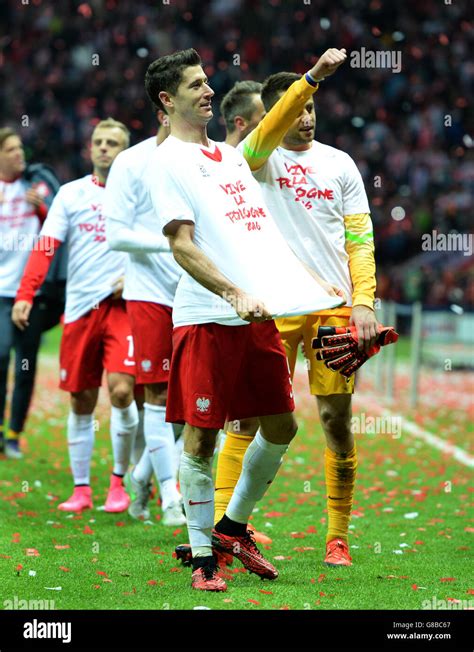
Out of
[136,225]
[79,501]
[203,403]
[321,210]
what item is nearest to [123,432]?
[79,501]

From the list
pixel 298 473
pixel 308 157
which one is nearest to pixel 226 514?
pixel 308 157

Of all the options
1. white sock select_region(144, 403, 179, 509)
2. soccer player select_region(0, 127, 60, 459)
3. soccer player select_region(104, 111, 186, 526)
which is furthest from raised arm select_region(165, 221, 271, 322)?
soccer player select_region(0, 127, 60, 459)

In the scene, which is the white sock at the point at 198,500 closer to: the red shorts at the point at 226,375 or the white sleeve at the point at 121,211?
the red shorts at the point at 226,375

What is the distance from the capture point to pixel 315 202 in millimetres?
5855

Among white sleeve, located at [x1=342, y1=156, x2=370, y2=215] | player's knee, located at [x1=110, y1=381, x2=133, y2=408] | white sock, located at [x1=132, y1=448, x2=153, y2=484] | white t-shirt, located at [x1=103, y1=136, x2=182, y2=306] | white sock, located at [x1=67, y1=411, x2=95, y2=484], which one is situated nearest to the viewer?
white sleeve, located at [x1=342, y1=156, x2=370, y2=215]

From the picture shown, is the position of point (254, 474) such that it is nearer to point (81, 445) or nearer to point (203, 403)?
point (203, 403)

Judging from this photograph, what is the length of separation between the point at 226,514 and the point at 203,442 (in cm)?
62

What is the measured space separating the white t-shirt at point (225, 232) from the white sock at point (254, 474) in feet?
2.28

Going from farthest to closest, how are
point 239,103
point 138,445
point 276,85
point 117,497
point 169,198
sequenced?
point 138,445 < point 117,497 < point 239,103 < point 276,85 < point 169,198

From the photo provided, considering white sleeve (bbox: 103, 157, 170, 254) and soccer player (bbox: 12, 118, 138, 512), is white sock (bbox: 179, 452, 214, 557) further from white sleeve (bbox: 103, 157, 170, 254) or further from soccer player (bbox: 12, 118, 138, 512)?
soccer player (bbox: 12, 118, 138, 512)

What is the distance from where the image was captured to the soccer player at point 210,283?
5023 mm

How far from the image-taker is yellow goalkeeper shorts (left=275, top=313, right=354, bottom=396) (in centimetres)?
576

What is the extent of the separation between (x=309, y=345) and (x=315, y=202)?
69 centimetres

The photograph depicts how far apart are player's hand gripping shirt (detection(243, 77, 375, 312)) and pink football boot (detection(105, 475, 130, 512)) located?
2260 mm
